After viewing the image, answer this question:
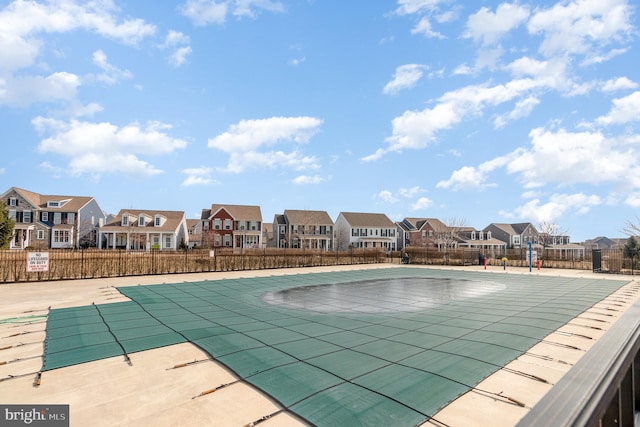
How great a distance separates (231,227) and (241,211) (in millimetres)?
2888

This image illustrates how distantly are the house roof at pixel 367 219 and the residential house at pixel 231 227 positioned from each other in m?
12.7

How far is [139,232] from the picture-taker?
1430 inches

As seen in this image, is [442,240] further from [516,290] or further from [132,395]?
[132,395]

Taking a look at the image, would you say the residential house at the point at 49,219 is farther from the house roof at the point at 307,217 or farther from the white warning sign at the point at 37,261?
the white warning sign at the point at 37,261

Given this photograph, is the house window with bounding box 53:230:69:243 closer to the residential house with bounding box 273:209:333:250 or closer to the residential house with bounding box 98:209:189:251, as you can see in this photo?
the residential house with bounding box 98:209:189:251

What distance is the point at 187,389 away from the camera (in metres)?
3.92

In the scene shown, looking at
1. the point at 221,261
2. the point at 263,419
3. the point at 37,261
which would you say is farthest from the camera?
the point at 221,261

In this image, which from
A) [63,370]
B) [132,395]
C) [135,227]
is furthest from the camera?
[135,227]

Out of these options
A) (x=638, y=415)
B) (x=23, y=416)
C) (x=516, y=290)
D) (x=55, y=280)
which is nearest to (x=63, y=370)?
(x=23, y=416)

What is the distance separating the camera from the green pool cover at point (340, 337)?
366 cm

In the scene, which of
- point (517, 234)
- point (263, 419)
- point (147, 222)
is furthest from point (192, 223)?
point (263, 419)

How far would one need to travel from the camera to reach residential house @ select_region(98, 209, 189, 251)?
36.7 meters

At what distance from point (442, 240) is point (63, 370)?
46150mm

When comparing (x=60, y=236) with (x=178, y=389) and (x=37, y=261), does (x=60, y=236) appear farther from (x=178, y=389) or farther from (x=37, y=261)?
(x=178, y=389)
